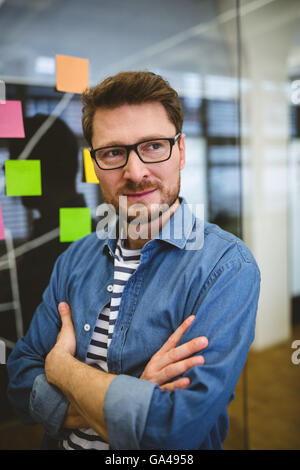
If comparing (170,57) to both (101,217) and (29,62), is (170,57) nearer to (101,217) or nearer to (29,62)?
(29,62)

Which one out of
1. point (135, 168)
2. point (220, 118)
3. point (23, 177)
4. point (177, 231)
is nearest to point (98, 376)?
point (177, 231)

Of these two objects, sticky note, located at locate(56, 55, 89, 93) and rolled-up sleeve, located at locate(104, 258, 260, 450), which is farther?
sticky note, located at locate(56, 55, 89, 93)

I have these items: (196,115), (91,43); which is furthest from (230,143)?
(91,43)

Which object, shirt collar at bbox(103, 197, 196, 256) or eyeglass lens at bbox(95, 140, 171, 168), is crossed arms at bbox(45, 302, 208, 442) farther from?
eyeglass lens at bbox(95, 140, 171, 168)

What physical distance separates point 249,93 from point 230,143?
0.50m

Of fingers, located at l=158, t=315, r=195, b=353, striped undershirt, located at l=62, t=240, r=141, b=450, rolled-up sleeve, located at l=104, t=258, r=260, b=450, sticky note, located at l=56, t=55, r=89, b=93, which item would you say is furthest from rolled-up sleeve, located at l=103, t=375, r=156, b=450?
sticky note, located at l=56, t=55, r=89, b=93

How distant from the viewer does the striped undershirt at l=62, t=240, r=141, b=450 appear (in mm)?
1142

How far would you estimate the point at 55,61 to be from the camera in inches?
53.5

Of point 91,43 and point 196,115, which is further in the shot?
point 196,115

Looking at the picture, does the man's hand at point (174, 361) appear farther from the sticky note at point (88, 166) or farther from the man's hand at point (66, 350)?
the sticky note at point (88, 166)

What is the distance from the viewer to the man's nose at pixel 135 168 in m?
1.11

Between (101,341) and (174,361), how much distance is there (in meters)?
0.30

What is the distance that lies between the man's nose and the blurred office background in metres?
0.34

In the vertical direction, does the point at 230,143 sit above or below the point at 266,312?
above
